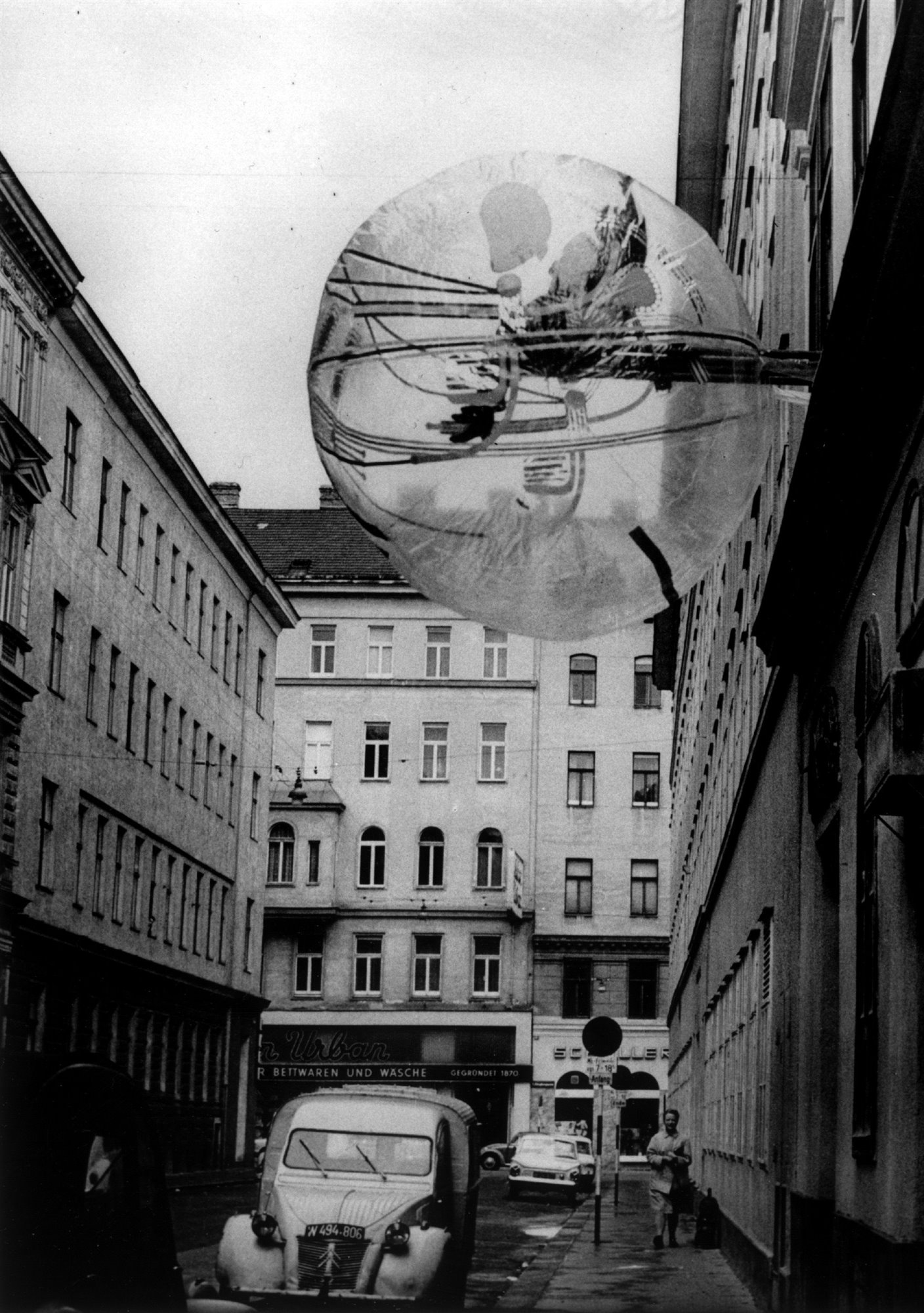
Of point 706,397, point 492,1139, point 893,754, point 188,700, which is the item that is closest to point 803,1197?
point 893,754

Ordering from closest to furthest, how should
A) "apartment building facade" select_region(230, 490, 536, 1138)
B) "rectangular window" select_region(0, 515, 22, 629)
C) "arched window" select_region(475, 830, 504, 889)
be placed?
"rectangular window" select_region(0, 515, 22, 629) → "apartment building facade" select_region(230, 490, 536, 1138) → "arched window" select_region(475, 830, 504, 889)

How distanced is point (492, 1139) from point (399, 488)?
177 ft

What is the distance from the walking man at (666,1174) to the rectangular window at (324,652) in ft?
146

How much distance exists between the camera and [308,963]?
2393 inches

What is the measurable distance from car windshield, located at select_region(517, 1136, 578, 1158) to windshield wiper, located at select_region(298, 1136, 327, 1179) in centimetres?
2351

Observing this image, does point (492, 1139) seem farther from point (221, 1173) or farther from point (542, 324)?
point (542, 324)

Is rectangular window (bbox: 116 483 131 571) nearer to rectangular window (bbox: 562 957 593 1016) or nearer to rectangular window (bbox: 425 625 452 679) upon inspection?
rectangular window (bbox: 562 957 593 1016)

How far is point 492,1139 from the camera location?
57969 mm

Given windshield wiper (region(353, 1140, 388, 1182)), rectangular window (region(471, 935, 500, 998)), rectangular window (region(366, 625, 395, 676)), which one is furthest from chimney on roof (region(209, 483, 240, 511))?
windshield wiper (region(353, 1140, 388, 1182))

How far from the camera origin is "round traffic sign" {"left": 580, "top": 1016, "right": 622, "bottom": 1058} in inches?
938

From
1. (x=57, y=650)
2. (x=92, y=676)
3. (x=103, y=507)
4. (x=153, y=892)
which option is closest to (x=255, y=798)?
(x=153, y=892)

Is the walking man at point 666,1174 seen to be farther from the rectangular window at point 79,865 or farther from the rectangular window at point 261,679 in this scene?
the rectangular window at point 261,679

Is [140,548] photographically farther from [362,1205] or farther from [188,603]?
[362,1205]

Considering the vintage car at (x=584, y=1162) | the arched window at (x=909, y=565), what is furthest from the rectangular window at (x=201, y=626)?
the arched window at (x=909, y=565)
